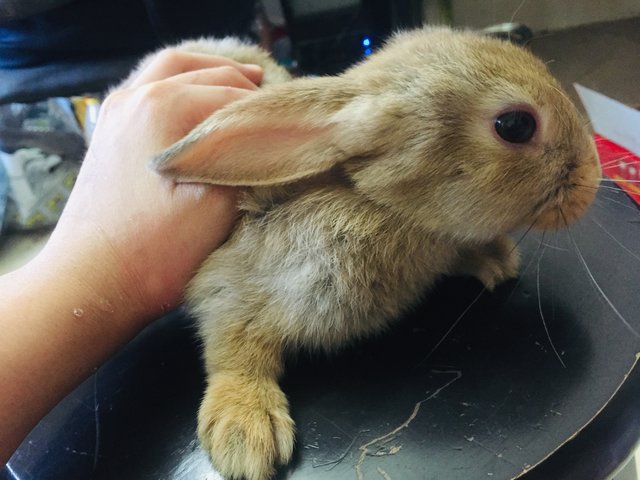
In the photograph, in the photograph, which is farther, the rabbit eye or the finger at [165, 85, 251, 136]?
the finger at [165, 85, 251, 136]

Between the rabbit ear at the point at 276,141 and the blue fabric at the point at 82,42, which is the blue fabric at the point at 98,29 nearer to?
the blue fabric at the point at 82,42

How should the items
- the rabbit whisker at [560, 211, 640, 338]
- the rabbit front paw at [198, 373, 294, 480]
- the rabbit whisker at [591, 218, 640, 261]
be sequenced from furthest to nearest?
the rabbit whisker at [591, 218, 640, 261] → the rabbit whisker at [560, 211, 640, 338] → the rabbit front paw at [198, 373, 294, 480]

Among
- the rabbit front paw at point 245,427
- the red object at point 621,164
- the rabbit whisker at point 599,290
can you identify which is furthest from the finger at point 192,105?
the red object at point 621,164

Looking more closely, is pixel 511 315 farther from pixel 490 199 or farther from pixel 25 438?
pixel 25 438

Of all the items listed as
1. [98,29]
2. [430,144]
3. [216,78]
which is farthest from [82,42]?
[430,144]

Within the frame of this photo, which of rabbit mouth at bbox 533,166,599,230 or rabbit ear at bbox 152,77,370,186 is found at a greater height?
rabbit ear at bbox 152,77,370,186

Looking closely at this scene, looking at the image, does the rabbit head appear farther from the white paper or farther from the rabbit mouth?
the white paper

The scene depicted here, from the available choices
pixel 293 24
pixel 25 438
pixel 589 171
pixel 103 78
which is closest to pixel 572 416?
pixel 589 171

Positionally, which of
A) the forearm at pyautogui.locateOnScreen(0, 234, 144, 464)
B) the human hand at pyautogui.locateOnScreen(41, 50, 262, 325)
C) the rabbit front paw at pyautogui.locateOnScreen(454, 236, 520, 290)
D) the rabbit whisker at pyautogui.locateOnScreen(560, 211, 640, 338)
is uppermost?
the human hand at pyautogui.locateOnScreen(41, 50, 262, 325)

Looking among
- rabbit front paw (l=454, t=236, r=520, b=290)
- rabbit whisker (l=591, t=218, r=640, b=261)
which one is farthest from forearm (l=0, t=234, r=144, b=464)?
rabbit whisker (l=591, t=218, r=640, b=261)
